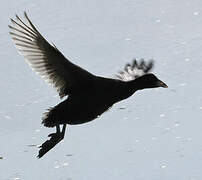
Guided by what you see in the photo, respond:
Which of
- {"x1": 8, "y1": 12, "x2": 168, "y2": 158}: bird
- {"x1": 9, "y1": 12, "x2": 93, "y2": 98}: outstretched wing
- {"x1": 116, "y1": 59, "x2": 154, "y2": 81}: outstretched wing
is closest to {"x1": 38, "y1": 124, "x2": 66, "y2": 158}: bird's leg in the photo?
{"x1": 8, "y1": 12, "x2": 168, "y2": 158}: bird

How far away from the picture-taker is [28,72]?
15906mm

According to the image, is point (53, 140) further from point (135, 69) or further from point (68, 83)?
point (135, 69)

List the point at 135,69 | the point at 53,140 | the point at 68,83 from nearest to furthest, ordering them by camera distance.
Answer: the point at 68,83
the point at 53,140
the point at 135,69

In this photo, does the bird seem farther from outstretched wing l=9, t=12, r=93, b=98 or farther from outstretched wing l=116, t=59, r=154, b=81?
outstretched wing l=116, t=59, r=154, b=81

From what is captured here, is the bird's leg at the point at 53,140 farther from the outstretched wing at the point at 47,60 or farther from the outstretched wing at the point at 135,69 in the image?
the outstretched wing at the point at 135,69

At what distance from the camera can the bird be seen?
348 inches

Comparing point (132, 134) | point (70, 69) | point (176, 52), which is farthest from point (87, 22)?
point (70, 69)

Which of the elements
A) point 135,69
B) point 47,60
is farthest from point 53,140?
point 135,69

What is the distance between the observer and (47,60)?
899cm

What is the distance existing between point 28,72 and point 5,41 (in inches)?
62.6

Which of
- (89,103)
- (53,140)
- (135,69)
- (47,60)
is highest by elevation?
(47,60)

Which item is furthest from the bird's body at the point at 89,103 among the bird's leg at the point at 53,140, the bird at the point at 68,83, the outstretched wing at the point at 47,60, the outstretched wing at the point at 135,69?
the outstretched wing at the point at 135,69

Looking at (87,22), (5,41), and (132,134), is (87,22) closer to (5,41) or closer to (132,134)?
(5,41)

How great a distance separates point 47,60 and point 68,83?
30 centimetres
